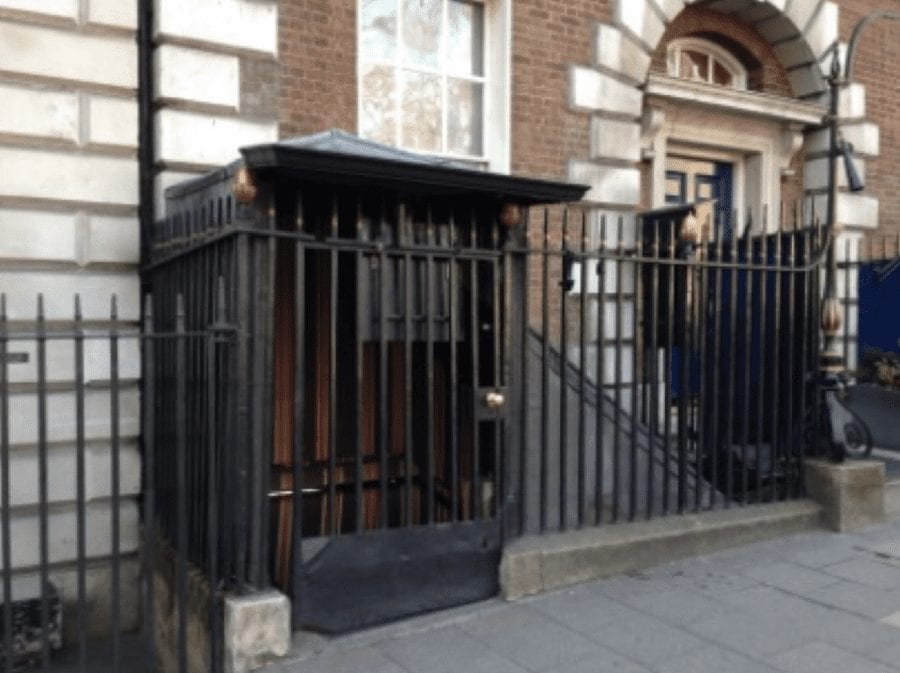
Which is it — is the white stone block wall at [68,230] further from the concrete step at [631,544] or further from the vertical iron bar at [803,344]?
the vertical iron bar at [803,344]

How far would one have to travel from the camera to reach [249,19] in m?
6.12

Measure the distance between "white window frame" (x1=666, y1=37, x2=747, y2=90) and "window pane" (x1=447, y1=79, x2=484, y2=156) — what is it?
254cm

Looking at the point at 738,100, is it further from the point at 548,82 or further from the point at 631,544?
the point at 631,544

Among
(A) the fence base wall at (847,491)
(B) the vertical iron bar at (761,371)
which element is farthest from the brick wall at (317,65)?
(A) the fence base wall at (847,491)

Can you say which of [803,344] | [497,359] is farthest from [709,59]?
[497,359]

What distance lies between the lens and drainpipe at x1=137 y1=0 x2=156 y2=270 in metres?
5.75

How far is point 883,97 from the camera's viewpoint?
34.5ft

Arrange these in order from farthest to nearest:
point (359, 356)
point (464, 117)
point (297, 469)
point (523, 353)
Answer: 1. point (464, 117)
2. point (523, 353)
3. point (359, 356)
4. point (297, 469)

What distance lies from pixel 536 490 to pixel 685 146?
519 centimetres

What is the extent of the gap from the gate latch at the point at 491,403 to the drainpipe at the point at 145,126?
253 centimetres

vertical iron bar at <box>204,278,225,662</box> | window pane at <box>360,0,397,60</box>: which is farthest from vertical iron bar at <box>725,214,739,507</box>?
vertical iron bar at <box>204,278,225,662</box>

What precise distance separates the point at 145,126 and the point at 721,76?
691 cm

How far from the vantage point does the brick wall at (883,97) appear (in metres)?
10.3

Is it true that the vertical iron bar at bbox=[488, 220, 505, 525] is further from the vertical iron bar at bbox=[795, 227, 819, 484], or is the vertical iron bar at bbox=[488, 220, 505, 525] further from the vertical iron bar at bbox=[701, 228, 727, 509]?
the vertical iron bar at bbox=[795, 227, 819, 484]
